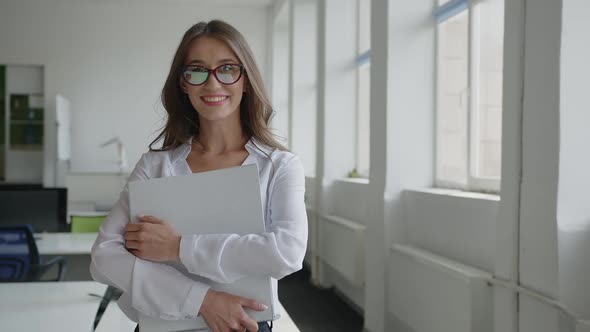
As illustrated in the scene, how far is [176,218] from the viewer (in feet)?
4.33

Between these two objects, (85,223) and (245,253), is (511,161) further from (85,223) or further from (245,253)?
(85,223)

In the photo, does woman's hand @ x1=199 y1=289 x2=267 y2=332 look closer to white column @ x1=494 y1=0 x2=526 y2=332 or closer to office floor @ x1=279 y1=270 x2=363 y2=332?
white column @ x1=494 y1=0 x2=526 y2=332

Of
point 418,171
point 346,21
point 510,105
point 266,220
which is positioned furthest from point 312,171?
point 266,220

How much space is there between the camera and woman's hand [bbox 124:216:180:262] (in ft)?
4.20

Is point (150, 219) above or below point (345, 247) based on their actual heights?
above

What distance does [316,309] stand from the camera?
5797 millimetres

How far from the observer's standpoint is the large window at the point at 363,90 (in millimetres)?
6301

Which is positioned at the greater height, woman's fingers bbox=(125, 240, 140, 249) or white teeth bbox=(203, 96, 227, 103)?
white teeth bbox=(203, 96, 227, 103)

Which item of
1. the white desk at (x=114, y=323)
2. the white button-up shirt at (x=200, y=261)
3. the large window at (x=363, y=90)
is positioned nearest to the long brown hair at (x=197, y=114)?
the white button-up shirt at (x=200, y=261)

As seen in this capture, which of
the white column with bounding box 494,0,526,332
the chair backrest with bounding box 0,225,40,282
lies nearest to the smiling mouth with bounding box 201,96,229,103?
the white column with bounding box 494,0,526,332

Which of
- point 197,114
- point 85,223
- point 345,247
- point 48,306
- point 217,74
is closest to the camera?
point 217,74

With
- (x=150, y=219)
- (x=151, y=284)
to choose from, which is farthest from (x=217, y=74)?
(x=151, y=284)

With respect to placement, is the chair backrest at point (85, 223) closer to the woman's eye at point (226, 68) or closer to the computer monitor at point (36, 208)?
the computer monitor at point (36, 208)

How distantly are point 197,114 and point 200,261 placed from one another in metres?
0.43
